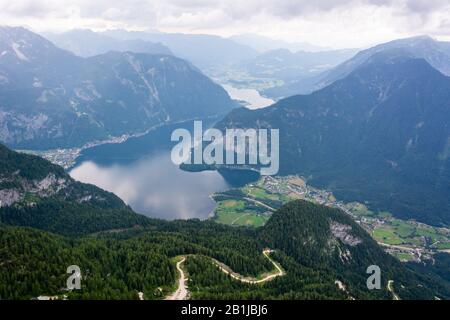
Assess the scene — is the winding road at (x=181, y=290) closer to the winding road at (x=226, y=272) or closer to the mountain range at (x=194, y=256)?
the winding road at (x=226, y=272)

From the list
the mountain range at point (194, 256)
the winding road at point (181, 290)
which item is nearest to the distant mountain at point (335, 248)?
the mountain range at point (194, 256)

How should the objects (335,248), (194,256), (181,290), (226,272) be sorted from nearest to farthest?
(181,290), (226,272), (194,256), (335,248)

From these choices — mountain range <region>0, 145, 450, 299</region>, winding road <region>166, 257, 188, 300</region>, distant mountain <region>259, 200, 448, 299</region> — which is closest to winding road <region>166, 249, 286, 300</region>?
winding road <region>166, 257, 188, 300</region>

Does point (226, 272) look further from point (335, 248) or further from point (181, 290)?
point (335, 248)

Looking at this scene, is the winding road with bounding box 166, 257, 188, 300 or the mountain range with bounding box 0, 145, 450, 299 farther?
the winding road with bounding box 166, 257, 188, 300

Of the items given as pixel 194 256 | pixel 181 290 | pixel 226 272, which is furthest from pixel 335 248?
pixel 181 290

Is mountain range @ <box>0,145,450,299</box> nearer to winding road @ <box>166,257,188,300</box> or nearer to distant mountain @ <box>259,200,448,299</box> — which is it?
distant mountain @ <box>259,200,448,299</box>

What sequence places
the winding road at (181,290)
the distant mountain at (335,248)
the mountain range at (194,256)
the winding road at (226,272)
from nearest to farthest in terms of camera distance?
the mountain range at (194,256) < the winding road at (181,290) < the winding road at (226,272) < the distant mountain at (335,248)
